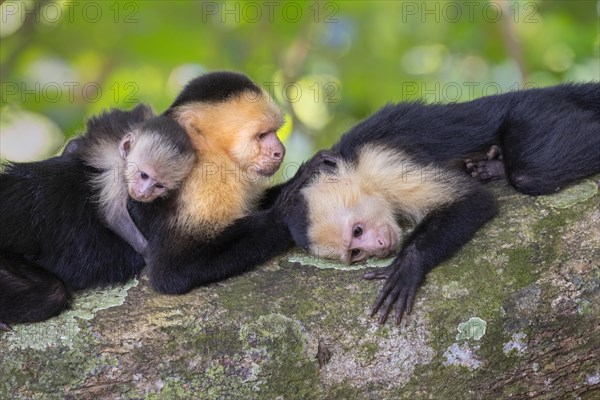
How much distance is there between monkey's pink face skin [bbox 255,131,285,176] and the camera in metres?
3.34

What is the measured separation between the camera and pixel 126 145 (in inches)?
127

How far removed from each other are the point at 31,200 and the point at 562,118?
2351 mm

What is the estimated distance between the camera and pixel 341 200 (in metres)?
3.22

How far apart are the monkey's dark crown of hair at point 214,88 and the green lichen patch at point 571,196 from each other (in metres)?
1.35

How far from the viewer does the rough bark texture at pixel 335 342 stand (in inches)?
90.3

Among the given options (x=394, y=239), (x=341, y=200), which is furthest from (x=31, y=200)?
(x=394, y=239)

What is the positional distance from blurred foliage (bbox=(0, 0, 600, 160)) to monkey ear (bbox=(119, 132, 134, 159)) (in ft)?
3.42

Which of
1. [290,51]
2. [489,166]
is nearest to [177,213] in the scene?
[489,166]

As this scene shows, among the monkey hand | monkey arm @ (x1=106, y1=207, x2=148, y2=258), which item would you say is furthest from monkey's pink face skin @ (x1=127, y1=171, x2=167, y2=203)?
the monkey hand

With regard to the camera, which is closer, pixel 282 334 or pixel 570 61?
pixel 282 334

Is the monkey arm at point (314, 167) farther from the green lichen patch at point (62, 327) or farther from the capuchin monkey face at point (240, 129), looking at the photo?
the green lichen patch at point (62, 327)

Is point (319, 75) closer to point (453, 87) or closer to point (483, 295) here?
point (453, 87)

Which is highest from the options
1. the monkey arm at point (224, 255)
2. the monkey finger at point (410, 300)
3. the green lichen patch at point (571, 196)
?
the green lichen patch at point (571, 196)

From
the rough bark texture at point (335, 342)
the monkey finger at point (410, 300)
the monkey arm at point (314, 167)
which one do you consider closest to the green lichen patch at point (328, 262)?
the rough bark texture at point (335, 342)
